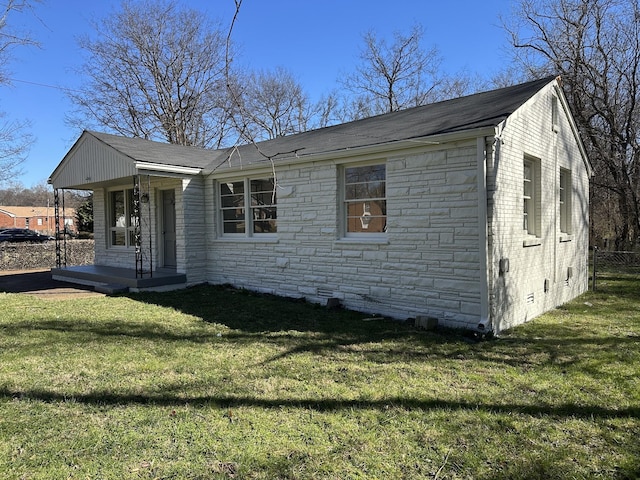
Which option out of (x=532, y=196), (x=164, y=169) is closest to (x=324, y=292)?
(x=532, y=196)

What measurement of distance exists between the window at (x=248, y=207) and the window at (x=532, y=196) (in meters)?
5.13

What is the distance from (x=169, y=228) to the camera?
39.0 feet

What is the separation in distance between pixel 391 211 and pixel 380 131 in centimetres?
200

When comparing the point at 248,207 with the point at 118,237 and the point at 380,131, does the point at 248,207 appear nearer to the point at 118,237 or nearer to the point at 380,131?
the point at 380,131

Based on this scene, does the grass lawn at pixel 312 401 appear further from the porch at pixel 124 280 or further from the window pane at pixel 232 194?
the window pane at pixel 232 194

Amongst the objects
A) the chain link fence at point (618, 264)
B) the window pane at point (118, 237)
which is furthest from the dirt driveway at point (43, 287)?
the chain link fence at point (618, 264)

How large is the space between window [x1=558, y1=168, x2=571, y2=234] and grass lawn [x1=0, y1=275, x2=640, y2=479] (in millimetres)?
3333

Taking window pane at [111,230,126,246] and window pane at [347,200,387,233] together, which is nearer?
window pane at [347,200,387,233]

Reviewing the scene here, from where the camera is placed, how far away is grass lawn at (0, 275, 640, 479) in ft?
9.66

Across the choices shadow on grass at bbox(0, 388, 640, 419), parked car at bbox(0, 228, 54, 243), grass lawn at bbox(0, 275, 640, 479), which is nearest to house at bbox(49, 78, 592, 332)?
grass lawn at bbox(0, 275, 640, 479)

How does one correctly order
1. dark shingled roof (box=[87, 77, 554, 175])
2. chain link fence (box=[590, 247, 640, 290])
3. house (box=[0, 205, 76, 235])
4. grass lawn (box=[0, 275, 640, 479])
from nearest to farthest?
grass lawn (box=[0, 275, 640, 479])
dark shingled roof (box=[87, 77, 554, 175])
chain link fence (box=[590, 247, 640, 290])
house (box=[0, 205, 76, 235])

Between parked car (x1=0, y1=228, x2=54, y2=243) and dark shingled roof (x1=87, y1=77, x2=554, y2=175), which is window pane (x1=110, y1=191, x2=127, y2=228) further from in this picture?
parked car (x1=0, y1=228, x2=54, y2=243)

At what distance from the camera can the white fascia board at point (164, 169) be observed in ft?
31.5

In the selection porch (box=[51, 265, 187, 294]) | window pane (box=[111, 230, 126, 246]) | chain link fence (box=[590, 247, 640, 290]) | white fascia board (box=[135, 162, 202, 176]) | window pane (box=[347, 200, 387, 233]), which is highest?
white fascia board (box=[135, 162, 202, 176])
